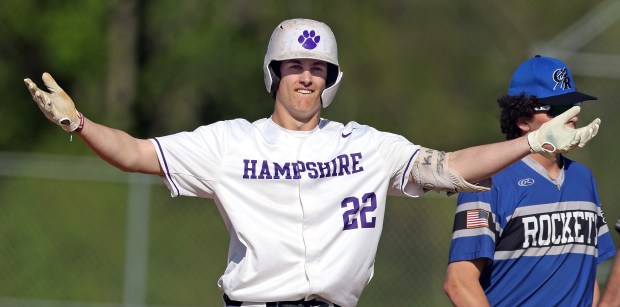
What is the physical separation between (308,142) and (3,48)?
16.0m

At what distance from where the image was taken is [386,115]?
19875mm

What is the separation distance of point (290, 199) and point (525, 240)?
3.52ft

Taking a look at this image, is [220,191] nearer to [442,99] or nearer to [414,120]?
[414,120]

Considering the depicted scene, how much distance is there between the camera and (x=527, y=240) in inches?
194

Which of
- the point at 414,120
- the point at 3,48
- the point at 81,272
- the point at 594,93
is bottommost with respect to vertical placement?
the point at 81,272

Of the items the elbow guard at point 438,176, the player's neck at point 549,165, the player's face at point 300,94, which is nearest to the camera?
the elbow guard at point 438,176

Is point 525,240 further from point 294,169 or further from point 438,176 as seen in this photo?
point 294,169

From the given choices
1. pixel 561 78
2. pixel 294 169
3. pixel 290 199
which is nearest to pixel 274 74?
pixel 294 169

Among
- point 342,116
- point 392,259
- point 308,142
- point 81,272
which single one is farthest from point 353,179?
point 342,116

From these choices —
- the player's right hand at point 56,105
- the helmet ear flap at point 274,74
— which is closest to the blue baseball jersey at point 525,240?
the helmet ear flap at point 274,74

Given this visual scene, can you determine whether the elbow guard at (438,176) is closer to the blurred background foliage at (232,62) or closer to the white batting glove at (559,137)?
the white batting glove at (559,137)

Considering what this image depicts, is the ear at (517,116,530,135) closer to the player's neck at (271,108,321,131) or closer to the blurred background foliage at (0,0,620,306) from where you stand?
the player's neck at (271,108,321,131)

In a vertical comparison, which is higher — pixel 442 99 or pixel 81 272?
pixel 442 99

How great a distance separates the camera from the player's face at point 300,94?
4637 mm
